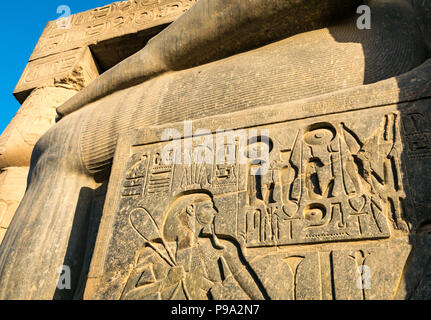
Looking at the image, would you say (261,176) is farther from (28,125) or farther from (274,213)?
(28,125)

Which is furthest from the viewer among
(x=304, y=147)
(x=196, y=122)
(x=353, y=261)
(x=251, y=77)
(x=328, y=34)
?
(x=328, y=34)

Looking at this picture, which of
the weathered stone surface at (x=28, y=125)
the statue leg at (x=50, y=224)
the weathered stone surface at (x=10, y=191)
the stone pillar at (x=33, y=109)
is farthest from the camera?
the weathered stone surface at (x=28, y=125)

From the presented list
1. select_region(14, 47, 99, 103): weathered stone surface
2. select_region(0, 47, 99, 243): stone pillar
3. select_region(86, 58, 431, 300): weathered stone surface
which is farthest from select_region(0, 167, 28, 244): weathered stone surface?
select_region(86, 58, 431, 300): weathered stone surface

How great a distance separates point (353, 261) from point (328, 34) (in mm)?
1841

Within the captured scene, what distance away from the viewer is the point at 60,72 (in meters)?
5.45

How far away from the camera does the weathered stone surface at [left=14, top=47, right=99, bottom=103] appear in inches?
212

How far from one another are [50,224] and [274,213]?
1651 millimetres

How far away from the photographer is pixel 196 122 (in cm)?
232

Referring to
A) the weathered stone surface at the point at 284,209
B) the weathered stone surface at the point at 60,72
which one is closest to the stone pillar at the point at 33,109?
the weathered stone surface at the point at 60,72

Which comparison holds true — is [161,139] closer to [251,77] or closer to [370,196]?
[251,77]

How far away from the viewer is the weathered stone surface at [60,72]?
5.38 metres

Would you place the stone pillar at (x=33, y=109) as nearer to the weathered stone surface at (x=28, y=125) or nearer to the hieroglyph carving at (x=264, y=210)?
the weathered stone surface at (x=28, y=125)

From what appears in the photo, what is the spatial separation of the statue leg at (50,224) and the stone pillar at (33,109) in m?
1.15

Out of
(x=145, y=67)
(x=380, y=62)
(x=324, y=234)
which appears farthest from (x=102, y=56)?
(x=324, y=234)
